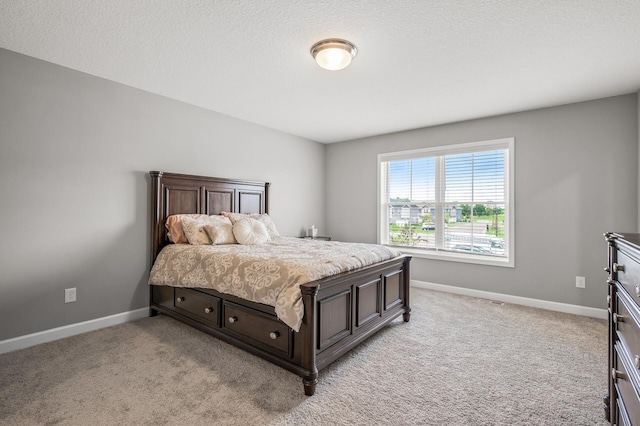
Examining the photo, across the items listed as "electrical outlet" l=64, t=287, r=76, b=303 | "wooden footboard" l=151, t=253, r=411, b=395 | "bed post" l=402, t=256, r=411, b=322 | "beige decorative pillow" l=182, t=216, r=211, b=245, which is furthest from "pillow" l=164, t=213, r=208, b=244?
"bed post" l=402, t=256, r=411, b=322

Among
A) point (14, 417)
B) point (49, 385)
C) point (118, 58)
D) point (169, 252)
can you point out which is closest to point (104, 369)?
point (49, 385)

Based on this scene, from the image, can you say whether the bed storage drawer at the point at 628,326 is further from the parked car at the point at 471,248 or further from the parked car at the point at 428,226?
the parked car at the point at 428,226

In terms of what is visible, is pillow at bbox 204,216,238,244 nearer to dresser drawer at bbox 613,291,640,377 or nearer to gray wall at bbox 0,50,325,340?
gray wall at bbox 0,50,325,340

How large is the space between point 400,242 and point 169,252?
3.44m

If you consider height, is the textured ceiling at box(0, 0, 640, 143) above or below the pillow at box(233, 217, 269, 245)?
above

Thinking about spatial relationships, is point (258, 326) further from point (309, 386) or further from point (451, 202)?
point (451, 202)

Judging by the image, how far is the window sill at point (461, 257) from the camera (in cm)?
396

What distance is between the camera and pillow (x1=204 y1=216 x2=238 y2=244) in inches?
128

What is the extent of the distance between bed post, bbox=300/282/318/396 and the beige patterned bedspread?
A: 0.05 meters

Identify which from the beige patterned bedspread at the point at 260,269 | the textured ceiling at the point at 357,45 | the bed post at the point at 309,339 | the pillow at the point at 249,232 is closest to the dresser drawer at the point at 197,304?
the beige patterned bedspread at the point at 260,269

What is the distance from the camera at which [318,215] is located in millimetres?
5629

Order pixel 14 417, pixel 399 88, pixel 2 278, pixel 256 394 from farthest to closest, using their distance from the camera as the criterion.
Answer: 1. pixel 399 88
2. pixel 2 278
3. pixel 256 394
4. pixel 14 417

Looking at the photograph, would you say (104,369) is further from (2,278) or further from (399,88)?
(399,88)

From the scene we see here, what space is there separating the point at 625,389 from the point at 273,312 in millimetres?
1858
